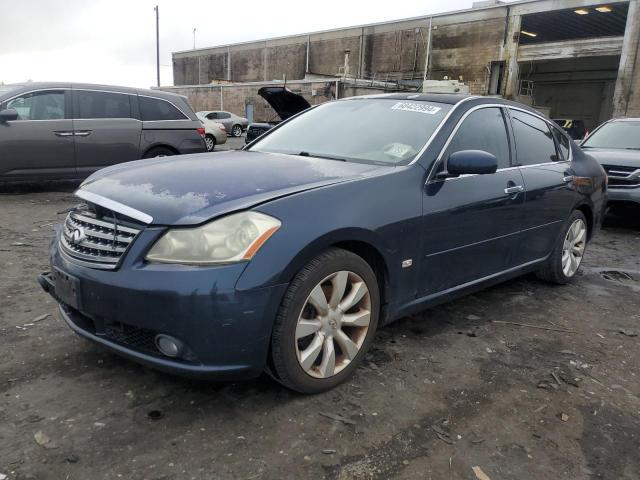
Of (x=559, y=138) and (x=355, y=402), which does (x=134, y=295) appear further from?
(x=559, y=138)

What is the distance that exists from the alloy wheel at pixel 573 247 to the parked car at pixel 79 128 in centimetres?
607

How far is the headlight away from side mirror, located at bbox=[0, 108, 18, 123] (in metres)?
6.26

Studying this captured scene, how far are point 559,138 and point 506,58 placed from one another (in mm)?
30652

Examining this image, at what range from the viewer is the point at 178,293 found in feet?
7.15

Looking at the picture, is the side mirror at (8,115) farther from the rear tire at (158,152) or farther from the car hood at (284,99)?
the car hood at (284,99)

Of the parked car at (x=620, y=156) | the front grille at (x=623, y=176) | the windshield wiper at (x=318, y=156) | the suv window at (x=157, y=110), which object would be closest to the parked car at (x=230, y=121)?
the suv window at (x=157, y=110)

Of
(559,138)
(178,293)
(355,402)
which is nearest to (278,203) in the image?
(178,293)

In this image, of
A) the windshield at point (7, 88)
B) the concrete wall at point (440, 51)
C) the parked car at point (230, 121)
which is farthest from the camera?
the concrete wall at point (440, 51)

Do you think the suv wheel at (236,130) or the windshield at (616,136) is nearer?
the windshield at (616,136)

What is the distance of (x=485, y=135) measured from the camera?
366 cm

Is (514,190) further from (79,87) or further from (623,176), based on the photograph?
(79,87)

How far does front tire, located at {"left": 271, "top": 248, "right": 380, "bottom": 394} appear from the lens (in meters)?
2.38

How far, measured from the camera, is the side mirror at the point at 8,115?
714cm

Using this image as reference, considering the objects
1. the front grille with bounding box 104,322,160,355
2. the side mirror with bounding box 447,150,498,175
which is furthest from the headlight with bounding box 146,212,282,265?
the side mirror with bounding box 447,150,498,175
